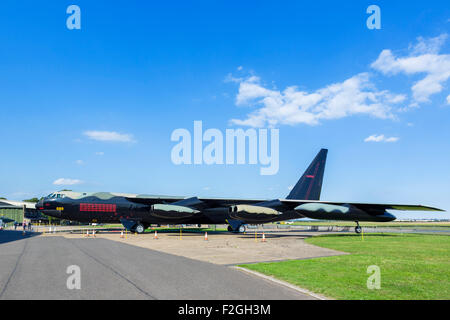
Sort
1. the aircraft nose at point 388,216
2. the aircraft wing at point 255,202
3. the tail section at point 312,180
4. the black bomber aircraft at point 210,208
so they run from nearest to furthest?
the black bomber aircraft at point 210,208
the aircraft wing at point 255,202
the aircraft nose at point 388,216
the tail section at point 312,180

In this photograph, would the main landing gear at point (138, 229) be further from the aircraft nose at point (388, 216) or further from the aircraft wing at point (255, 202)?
the aircraft nose at point (388, 216)

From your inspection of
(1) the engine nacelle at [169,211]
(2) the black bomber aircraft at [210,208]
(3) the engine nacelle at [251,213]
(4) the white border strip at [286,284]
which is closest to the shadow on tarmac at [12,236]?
(2) the black bomber aircraft at [210,208]

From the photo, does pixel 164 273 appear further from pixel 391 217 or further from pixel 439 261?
pixel 391 217

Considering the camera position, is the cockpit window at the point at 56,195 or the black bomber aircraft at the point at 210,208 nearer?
the black bomber aircraft at the point at 210,208

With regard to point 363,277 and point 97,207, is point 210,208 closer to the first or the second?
point 97,207

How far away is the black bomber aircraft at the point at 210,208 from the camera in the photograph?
85.7ft

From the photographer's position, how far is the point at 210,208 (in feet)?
108

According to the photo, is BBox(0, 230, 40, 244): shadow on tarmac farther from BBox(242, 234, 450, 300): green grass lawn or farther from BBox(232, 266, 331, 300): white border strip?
BBox(242, 234, 450, 300): green grass lawn

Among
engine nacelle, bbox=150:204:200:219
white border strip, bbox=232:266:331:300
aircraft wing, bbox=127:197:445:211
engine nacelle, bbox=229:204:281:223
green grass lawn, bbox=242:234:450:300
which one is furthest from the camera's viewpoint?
engine nacelle, bbox=150:204:200:219

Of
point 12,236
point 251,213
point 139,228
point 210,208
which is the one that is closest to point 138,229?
point 139,228

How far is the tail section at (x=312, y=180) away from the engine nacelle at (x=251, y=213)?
20.6 feet

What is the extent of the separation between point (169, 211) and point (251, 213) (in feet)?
25.1

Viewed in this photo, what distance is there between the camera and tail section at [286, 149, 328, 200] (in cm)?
3206

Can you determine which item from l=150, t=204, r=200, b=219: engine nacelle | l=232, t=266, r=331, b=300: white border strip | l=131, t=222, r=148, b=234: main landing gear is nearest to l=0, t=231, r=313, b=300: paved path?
l=232, t=266, r=331, b=300: white border strip
